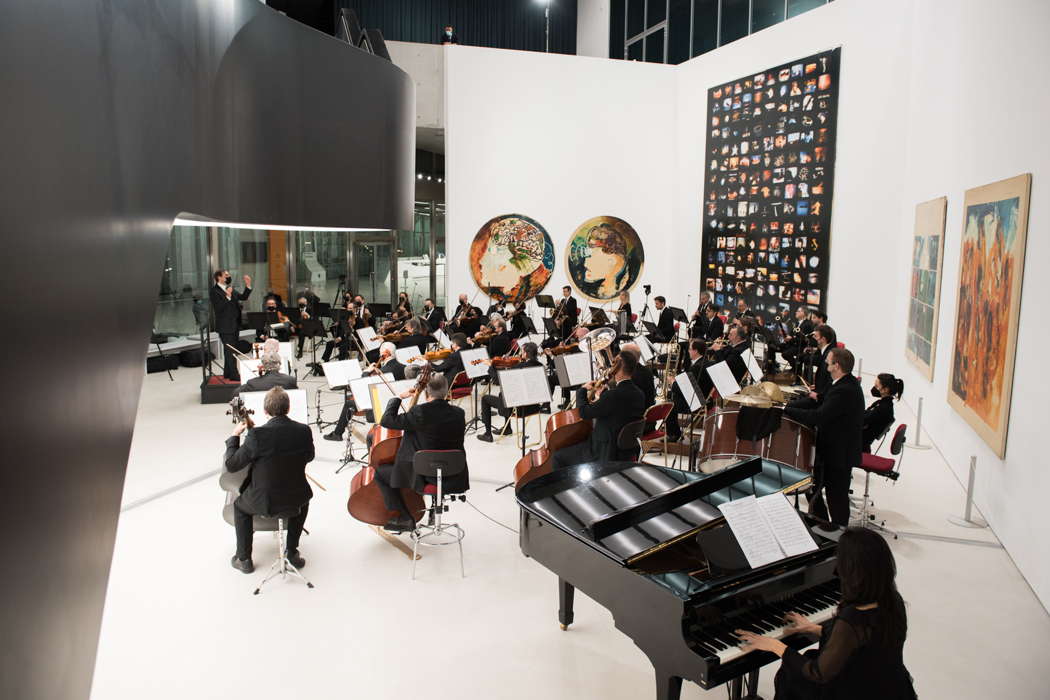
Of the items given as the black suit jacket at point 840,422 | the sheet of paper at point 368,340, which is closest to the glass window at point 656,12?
the sheet of paper at point 368,340

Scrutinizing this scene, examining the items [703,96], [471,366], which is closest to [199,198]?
[471,366]

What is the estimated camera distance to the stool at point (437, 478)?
5816 mm

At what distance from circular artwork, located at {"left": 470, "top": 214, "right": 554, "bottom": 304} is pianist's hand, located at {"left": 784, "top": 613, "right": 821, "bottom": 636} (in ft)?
44.8

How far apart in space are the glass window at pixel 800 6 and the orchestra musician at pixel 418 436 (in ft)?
40.0

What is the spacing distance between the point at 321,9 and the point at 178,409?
19.3 feet

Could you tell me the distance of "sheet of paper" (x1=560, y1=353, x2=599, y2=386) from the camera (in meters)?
8.33

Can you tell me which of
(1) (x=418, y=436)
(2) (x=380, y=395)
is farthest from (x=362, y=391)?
(1) (x=418, y=436)

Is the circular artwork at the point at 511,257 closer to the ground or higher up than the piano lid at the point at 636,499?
higher up

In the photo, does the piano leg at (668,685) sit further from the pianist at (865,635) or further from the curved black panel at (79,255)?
the curved black panel at (79,255)

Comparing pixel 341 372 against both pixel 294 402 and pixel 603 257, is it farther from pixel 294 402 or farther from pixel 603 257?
pixel 603 257

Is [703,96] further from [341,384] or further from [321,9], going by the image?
[341,384]

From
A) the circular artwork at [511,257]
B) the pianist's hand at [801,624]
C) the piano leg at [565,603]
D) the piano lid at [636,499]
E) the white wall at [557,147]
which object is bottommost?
the piano leg at [565,603]

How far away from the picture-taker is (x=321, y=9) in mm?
8344

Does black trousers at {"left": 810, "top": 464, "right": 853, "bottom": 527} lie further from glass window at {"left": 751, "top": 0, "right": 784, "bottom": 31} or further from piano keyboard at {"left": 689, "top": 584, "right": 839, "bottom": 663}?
glass window at {"left": 751, "top": 0, "right": 784, "bottom": 31}
